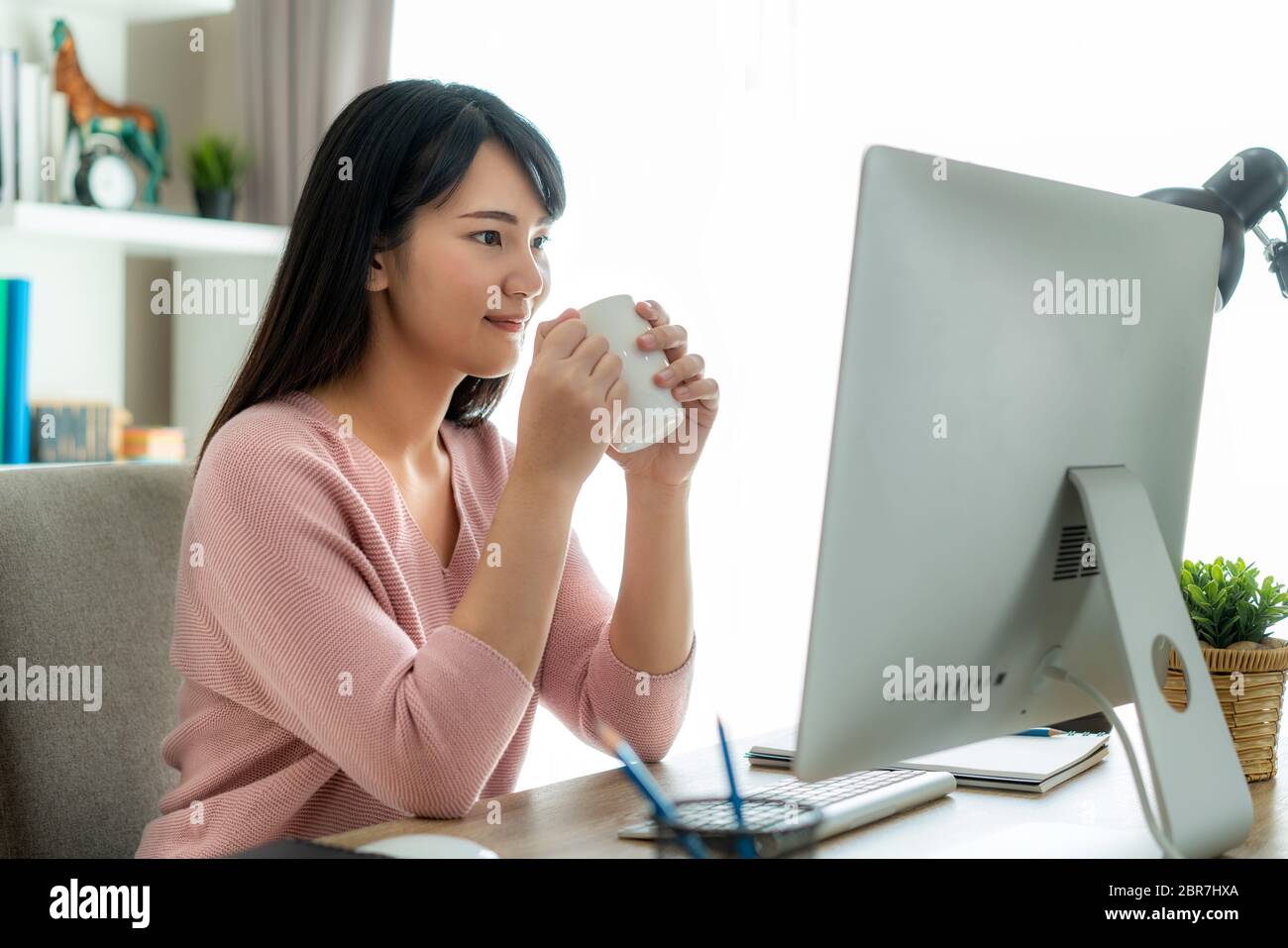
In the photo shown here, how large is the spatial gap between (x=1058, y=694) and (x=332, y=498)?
0.59 metres

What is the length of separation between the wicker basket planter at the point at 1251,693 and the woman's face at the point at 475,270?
641mm

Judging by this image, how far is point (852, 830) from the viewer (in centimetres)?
88

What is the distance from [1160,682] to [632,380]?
1.45 feet

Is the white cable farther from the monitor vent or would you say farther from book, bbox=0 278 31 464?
book, bbox=0 278 31 464

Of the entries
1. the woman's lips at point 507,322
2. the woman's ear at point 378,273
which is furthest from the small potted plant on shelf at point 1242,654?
the woman's ear at point 378,273

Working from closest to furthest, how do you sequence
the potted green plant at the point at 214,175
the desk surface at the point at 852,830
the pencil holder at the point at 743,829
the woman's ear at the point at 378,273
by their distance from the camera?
the pencil holder at the point at 743,829, the desk surface at the point at 852,830, the woman's ear at the point at 378,273, the potted green plant at the point at 214,175

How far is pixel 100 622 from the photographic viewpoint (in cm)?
115

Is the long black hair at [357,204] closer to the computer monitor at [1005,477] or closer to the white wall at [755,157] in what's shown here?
the computer monitor at [1005,477]

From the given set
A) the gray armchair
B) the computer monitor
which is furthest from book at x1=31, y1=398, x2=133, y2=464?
the computer monitor

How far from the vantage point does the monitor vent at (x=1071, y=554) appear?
852 millimetres

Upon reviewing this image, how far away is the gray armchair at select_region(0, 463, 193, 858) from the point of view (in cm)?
109

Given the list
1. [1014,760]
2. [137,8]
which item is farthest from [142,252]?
[1014,760]

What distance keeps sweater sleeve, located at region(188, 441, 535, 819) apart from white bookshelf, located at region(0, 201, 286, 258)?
4.18 ft
